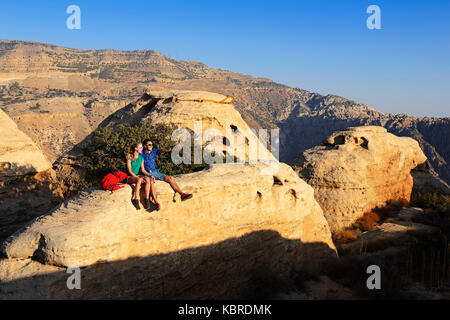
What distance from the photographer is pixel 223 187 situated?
7281 millimetres

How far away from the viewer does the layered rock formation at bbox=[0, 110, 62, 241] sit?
9805mm

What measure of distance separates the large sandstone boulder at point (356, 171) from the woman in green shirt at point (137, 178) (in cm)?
915

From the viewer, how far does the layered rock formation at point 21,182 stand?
980 centimetres

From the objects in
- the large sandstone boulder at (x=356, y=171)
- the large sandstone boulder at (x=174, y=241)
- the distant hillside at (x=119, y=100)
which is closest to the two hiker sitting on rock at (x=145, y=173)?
the large sandstone boulder at (x=174, y=241)

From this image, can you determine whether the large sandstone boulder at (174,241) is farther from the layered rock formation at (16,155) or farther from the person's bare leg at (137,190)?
the layered rock formation at (16,155)

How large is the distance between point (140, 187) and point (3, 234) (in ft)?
17.9

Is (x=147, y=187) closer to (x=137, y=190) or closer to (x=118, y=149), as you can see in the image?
(x=137, y=190)

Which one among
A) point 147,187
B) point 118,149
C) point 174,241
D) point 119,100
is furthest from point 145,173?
point 119,100

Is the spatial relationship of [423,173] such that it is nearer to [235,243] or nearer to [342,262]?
[342,262]

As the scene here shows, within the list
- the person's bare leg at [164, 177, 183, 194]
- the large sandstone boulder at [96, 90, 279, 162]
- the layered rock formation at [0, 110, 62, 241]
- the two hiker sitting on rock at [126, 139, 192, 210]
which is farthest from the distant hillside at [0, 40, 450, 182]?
the person's bare leg at [164, 177, 183, 194]

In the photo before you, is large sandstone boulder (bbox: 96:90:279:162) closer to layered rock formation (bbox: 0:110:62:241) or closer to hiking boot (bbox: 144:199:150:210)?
layered rock formation (bbox: 0:110:62:241)

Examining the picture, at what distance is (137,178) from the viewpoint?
655 cm

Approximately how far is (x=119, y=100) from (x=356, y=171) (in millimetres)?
59456
